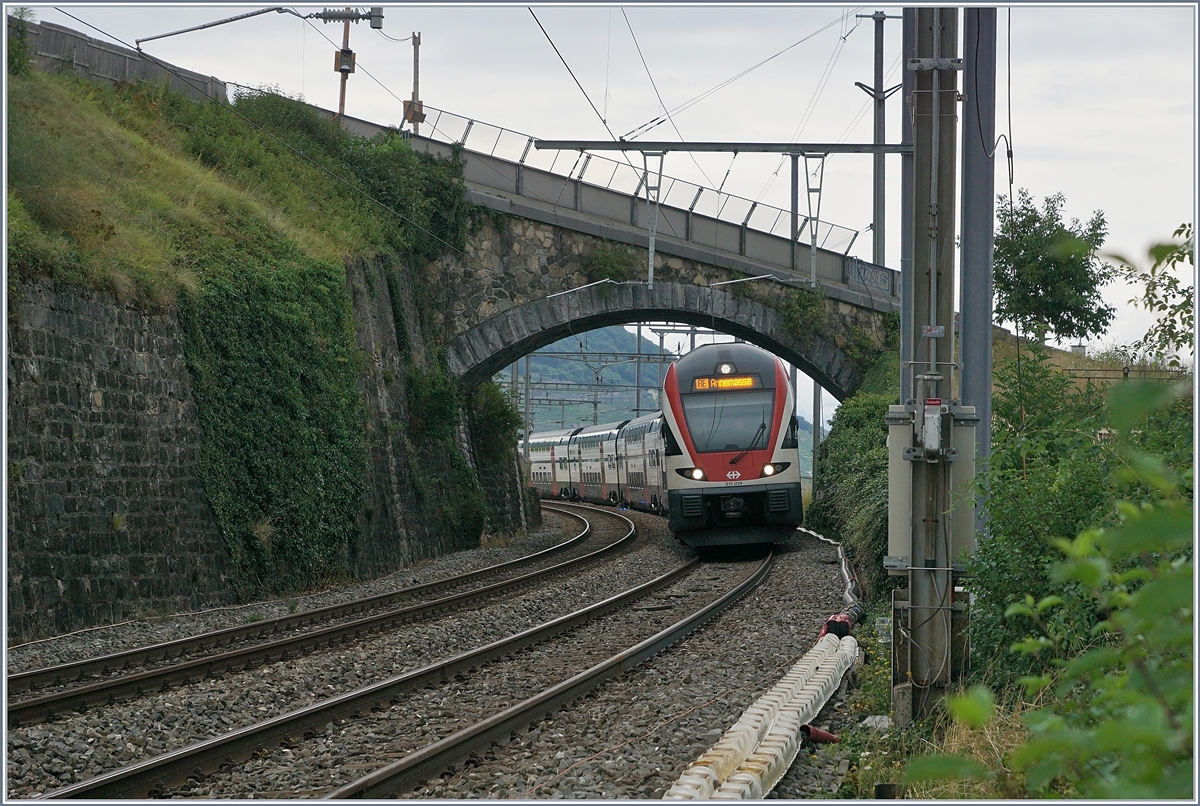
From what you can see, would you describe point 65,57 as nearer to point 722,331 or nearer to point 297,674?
point 722,331

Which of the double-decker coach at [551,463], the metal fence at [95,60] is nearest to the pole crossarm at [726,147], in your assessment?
the metal fence at [95,60]

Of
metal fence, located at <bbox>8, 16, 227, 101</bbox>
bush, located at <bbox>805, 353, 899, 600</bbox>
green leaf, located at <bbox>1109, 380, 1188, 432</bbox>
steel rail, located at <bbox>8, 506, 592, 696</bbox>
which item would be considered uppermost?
metal fence, located at <bbox>8, 16, 227, 101</bbox>

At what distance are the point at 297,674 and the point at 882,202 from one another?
54.4 feet

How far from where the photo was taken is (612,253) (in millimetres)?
26266

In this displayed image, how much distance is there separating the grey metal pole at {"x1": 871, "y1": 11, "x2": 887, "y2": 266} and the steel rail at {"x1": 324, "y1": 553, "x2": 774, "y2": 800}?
13346mm

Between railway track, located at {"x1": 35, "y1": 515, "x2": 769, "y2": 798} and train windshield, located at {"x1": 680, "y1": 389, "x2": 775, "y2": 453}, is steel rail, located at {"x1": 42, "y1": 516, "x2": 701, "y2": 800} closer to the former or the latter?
railway track, located at {"x1": 35, "y1": 515, "x2": 769, "y2": 798}

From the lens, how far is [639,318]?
91.4ft

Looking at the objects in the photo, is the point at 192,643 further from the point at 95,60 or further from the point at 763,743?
the point at 95,60

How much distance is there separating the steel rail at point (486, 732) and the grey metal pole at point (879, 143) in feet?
43.8

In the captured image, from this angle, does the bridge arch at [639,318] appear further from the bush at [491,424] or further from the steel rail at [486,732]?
the steel rail at [486,732]

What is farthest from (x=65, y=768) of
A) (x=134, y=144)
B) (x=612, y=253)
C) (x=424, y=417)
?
(x=612, y=253)

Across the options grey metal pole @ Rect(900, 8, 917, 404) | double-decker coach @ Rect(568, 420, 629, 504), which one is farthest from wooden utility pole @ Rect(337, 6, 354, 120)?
grey metal pole @ Rect(900, 8, 917, 404)

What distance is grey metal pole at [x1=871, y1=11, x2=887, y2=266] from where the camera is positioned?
22.1 meters

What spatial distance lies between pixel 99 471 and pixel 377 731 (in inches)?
250
